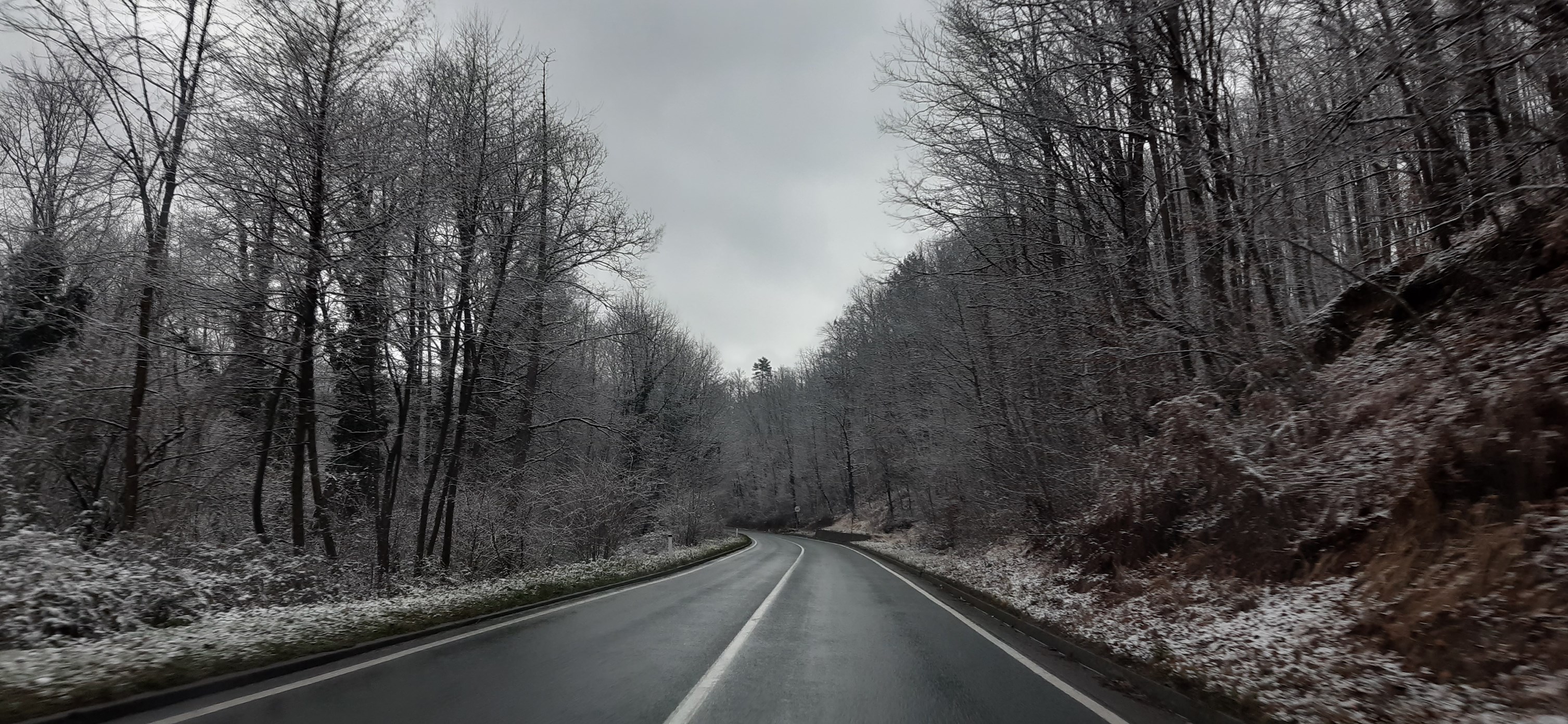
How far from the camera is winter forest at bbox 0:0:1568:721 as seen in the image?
686 cm

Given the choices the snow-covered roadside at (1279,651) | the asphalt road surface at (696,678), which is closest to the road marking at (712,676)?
the asphalt road surface at (696,678)

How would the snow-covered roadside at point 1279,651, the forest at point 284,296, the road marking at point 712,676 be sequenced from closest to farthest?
the snow-covered roadside at point 1279,651 < the road marking at point 712,676 < the forest at point 284,296

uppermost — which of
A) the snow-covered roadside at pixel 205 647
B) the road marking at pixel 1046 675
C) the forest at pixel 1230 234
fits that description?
Answer: the forest at pixel 1230 234

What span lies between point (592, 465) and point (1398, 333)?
20703 millimetres

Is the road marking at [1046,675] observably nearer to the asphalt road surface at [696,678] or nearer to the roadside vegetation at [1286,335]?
the asphalt road surface at [696,678]

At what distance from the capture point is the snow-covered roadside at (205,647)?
205 inches

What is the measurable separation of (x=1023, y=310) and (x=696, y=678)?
38.4ft

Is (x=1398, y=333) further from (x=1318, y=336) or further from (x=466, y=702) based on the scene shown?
(x=466, y=702)

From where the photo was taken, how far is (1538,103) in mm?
6859

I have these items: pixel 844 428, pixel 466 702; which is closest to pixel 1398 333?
pixel 466 702

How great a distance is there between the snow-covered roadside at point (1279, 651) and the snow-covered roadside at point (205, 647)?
7.92 m

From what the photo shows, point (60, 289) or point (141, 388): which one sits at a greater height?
point (60, 289)

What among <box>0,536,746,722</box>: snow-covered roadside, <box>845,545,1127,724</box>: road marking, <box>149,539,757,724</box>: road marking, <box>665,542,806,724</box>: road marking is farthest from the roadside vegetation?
<box>0,536,746,722</box>: snow-covered roadside

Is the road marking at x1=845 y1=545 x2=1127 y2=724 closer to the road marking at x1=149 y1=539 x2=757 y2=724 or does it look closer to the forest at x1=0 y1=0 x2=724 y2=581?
the road marking at x1=149 y1=539 x2=757 y2=724
